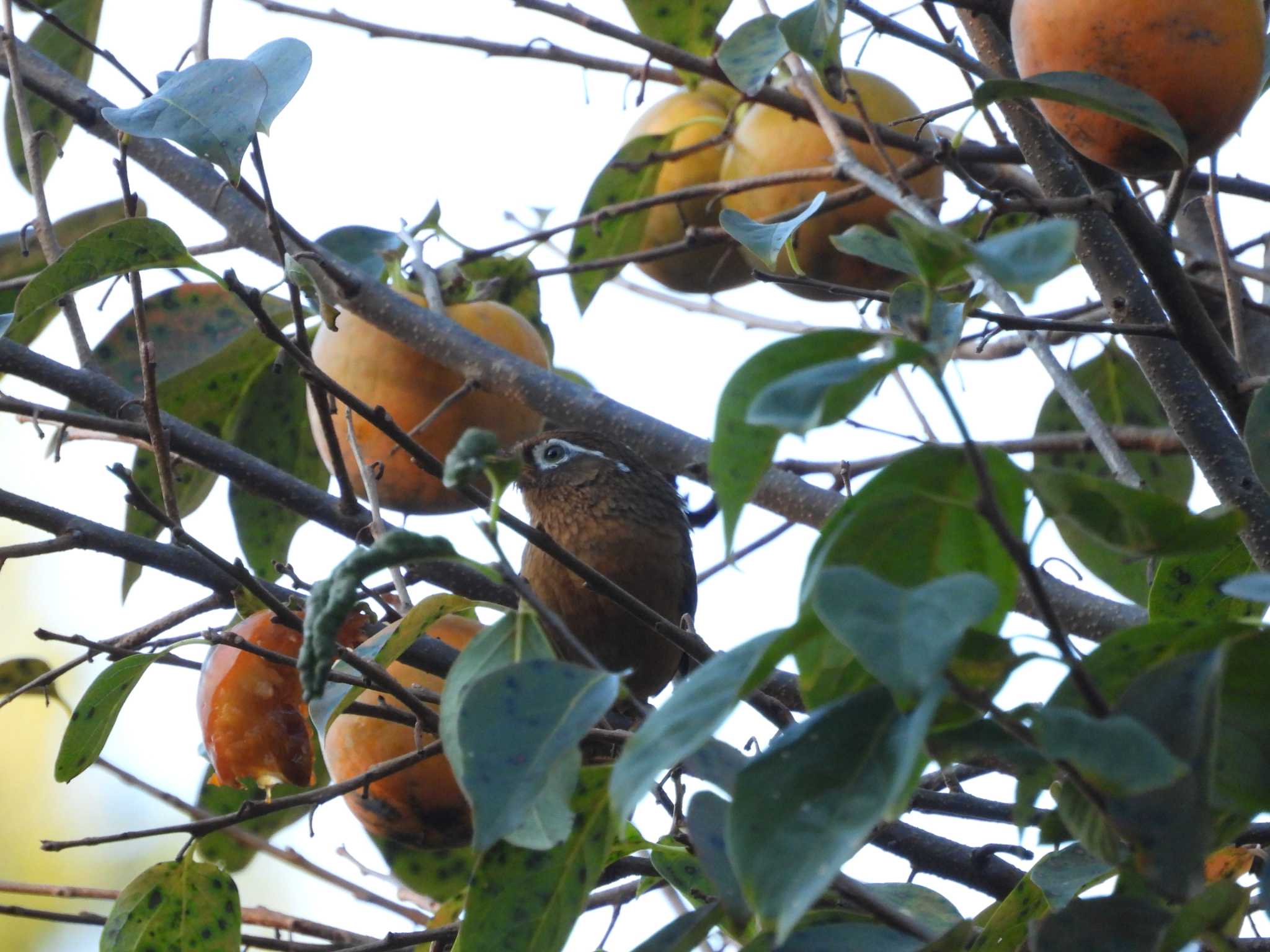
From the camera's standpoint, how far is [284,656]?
1241 millimetres

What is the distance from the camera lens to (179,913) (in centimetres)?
138

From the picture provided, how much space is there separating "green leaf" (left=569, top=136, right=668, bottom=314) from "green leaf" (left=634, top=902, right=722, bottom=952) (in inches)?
58.4

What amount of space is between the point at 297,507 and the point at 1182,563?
3.20 ft

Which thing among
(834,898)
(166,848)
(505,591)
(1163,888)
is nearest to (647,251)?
(505,591)

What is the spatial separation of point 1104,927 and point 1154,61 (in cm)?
80

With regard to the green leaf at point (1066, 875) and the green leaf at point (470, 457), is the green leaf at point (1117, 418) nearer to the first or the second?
the green leaf at point (1066, 875)

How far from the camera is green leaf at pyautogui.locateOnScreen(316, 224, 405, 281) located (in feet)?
6.70

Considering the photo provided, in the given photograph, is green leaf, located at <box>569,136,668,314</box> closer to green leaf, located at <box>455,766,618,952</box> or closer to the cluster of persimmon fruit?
the cluster of persimmon fruit

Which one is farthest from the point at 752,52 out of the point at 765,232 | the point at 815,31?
the point at 765,232

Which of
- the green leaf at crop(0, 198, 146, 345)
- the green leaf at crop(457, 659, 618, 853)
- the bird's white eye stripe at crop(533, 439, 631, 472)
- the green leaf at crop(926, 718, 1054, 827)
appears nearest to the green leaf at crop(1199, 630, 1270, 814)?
the green leaf at crop(926, 718, 1054, 827)

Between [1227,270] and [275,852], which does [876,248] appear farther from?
[275,852]

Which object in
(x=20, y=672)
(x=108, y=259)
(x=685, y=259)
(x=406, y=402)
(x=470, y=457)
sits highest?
(x=685, y=259)

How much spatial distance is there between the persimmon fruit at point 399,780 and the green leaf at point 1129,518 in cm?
94

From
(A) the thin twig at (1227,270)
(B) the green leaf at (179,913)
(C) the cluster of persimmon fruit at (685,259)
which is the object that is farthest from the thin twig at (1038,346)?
(B) the green leaf at (179,913)
